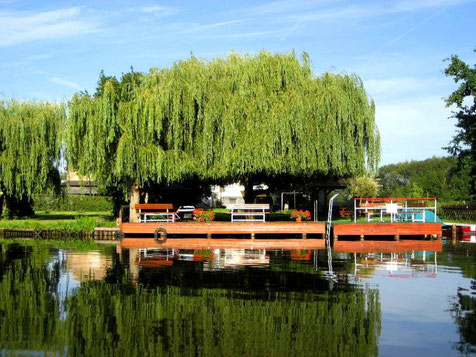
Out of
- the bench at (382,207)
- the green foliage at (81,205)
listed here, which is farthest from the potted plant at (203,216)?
the green foliage at (81,205)

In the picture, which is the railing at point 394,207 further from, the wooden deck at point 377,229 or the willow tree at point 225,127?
the willow tree at point 225,127

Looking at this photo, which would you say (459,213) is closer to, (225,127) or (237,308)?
(225,127)

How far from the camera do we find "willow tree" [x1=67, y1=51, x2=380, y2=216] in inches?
1060

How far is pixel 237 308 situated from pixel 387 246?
1422cm

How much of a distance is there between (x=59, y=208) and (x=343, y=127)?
3419cm

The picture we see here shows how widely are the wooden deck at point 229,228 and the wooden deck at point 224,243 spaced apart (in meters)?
0.39

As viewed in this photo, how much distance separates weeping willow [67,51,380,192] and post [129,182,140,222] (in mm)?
1028

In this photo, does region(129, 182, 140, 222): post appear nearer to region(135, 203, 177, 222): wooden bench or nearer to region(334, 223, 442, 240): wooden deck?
region(135, 203, 177, 222): wooden bench

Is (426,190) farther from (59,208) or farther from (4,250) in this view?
(4,250)

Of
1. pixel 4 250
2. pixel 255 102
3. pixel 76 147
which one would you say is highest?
pixel 255 102

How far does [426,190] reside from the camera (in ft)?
201

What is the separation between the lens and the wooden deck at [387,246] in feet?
70.4

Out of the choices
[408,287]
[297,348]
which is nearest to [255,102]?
[408,287]

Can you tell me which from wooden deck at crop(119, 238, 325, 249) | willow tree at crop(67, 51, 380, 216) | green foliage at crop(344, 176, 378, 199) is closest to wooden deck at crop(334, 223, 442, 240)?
wooden deck at crop(119, 238, 325, 249)
